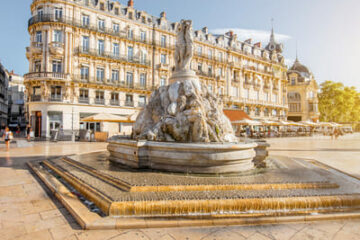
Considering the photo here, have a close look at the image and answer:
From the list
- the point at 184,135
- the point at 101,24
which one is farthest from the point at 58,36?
the point at 184,135

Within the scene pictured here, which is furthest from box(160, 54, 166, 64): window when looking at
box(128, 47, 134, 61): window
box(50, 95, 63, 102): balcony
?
box(50, 95, 63, 102): balcony

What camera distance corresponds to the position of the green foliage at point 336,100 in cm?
5016

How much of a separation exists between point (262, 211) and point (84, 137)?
1904 cm

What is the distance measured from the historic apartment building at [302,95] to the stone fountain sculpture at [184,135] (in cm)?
4913

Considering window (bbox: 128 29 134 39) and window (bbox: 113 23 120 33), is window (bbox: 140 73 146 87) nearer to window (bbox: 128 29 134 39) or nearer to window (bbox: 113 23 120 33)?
window (bbox: 128 29 134 39)

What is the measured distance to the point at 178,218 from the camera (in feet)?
11.1

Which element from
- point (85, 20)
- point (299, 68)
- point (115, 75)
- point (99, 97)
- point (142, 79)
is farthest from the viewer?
point (299, 68)

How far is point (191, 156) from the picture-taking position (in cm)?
527

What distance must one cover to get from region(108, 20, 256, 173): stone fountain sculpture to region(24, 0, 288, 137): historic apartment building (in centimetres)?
1973

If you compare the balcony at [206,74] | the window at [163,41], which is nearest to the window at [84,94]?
the window at [163,41]

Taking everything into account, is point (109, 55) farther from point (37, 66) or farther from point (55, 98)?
point (55, 98)

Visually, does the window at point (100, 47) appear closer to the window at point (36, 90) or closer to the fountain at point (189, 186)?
the window at point (36, 90)

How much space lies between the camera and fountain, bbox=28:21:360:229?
11.3 feet

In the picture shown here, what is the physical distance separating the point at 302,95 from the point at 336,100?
9.15 meters
